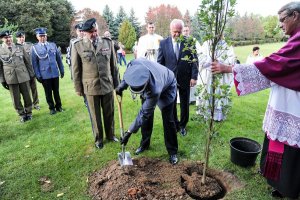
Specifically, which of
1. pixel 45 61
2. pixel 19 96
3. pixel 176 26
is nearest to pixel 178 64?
pixel 176 26

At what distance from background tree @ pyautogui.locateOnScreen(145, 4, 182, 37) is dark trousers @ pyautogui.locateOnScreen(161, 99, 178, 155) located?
33.1 m

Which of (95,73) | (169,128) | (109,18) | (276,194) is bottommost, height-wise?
(276,194)

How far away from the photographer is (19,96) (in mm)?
6953

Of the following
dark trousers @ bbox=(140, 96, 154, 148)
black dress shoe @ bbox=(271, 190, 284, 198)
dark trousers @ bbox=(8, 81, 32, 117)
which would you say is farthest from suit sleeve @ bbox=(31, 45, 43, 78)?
black dress shoe @ bbox=(271, 190, 284, 198)

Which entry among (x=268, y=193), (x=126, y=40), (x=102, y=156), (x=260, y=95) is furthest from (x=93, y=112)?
(x=126, y=40)

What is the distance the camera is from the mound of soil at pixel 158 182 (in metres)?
3.56

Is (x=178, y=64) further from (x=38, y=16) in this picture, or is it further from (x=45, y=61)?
(x=38, y=16)

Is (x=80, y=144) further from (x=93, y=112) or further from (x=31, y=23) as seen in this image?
(x=31, y=23)

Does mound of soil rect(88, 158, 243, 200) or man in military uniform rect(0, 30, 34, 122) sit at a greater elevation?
man in military uniform rect(0, 30, 34, 122)

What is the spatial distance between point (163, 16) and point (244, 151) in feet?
120

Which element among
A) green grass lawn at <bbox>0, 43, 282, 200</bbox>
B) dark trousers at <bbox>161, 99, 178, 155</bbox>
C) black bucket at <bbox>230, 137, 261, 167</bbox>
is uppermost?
dark trousers at <bbox>161, 99, 178, 155</bbox>

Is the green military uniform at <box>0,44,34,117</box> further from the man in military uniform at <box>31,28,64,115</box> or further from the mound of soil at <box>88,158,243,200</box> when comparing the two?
the mound of soil at <box>88,158,243,200</box>

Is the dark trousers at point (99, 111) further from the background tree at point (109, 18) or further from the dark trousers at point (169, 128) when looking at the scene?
the background tree at point (109, 18)

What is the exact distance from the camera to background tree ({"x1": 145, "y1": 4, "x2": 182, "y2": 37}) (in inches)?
1457
